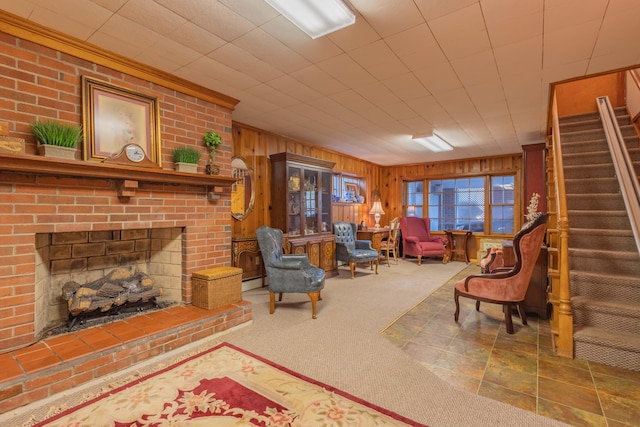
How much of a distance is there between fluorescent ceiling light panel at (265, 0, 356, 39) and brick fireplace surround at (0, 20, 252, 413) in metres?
1.55

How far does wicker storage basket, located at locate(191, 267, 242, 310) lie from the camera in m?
2.86

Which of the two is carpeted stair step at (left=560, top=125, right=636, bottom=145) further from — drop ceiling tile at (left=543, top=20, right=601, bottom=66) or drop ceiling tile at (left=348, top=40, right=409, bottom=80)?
drop ceiling tile at (left=348, top=40, right=409, bottom=80)

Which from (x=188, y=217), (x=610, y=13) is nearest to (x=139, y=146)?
(x=188, y=217)

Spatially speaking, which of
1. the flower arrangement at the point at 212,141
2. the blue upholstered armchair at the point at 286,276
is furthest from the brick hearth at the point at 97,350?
the flower arrangement at the point at 212,141

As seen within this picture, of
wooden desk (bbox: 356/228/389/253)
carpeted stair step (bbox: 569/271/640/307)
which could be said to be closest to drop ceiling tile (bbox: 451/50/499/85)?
carpeted stair step (bbox: 569/271/640/307)

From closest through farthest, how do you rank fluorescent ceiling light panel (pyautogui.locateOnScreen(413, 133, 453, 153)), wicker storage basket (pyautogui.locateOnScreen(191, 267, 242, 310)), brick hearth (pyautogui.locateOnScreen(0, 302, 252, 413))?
brick hearth (pyautogui.locateOnScreen(0, 302, 252, 413))
wicker storage basket (pyautogui.locateOnScreen(191, 267, 242, 310))
fluorescent ceiling light panel (pyautogui.locateOnScreen(413, 133, 453, 153))

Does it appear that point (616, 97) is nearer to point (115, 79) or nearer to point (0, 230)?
point (115, 79)

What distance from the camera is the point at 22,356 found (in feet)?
6.40

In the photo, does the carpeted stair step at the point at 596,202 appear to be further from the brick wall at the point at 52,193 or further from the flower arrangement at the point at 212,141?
the brick wall at the point at 52,193

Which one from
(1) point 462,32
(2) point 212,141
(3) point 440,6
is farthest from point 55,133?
(1) point 462,32

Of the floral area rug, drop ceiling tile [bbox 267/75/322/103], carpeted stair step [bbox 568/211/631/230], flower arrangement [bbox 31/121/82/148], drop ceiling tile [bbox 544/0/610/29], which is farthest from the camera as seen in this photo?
carpeted stair step [bbox 568/211/631/230]

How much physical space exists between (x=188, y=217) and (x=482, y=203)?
21.5ft

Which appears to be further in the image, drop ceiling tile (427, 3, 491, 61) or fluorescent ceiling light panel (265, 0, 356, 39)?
drop ceiling tile (427, 3, 491, 61)

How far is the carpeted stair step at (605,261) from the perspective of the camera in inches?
108
